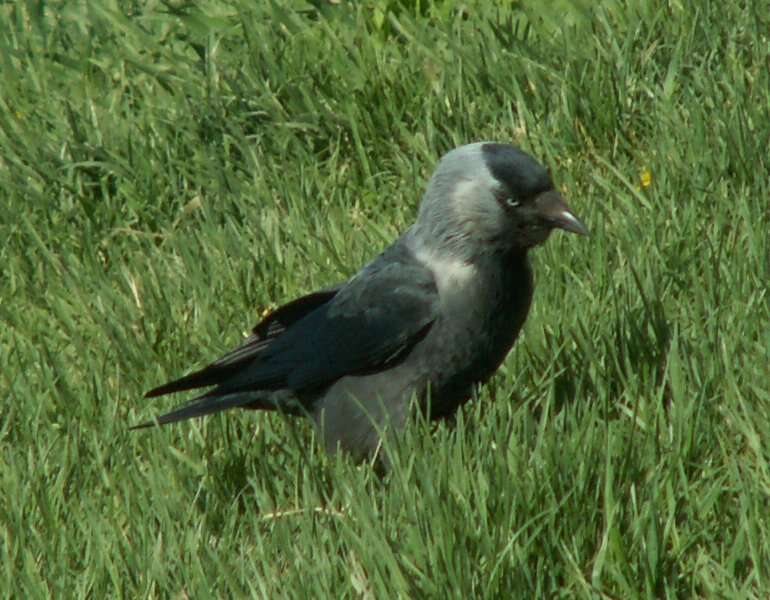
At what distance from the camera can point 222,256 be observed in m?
A: 4.79

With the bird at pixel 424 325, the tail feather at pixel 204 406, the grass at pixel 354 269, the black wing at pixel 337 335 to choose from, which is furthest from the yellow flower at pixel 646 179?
the tail feather at pixel 204 406

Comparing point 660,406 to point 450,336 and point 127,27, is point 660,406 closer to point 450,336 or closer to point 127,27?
point 450,336

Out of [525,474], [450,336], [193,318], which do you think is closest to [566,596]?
[525,474]

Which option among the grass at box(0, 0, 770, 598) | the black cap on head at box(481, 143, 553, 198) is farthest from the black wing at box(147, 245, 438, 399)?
the black cap on head at box(481, 143, 553, 198)

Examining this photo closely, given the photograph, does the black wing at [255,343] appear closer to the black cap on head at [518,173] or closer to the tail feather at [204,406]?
the tail feather at [204,406]

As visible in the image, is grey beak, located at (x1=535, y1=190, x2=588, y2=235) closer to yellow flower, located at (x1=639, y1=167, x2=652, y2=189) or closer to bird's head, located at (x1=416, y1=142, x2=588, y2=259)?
bird's head, located at (x1=416, y1=142, x2=588, y2=259)

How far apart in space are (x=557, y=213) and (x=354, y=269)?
96 centimetres

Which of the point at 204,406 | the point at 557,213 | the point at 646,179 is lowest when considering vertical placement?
the point at 646,179

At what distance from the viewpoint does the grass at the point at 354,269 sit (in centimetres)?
306

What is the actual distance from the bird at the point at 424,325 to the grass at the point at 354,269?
0.40 feet

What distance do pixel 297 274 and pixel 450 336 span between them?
0.99 meters

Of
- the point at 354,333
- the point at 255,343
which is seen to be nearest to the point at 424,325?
the point at 354,333

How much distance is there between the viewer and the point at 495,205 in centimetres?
385

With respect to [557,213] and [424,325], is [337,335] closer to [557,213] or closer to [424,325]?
[424,325]
